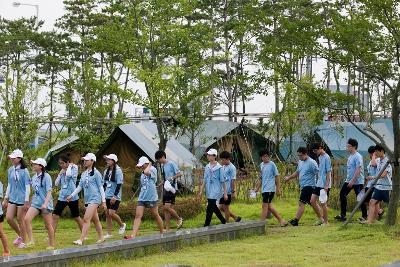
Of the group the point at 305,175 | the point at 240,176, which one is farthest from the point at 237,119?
the point at 305,175

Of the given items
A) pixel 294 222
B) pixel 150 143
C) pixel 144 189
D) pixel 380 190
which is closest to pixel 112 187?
pixel 144 189

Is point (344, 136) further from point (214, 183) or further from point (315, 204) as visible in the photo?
point (214, 183)

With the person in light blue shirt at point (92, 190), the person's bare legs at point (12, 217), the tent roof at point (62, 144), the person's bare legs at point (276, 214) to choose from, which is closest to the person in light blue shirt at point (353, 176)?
the person's bare legs at point (276, 214)

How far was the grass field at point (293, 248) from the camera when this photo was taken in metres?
10.8

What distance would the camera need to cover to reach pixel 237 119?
126ft

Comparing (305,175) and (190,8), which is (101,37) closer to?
(190,8)

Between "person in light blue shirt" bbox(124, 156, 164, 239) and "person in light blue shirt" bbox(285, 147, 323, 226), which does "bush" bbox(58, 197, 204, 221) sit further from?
"person in light blue shirt" bbox(124, 156, 164, 239)

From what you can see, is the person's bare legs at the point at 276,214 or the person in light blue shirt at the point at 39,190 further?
the person's bare legs at the point at 276,214

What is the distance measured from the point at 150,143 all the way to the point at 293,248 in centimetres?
1466

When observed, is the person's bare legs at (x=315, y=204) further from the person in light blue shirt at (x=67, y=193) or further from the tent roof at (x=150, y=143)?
the tent roof at (x=150, y=143)

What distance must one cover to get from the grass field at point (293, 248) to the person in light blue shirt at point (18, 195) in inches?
17.1

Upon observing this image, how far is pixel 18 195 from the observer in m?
14.3

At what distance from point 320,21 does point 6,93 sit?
15618 mm

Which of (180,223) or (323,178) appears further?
(180,223)
